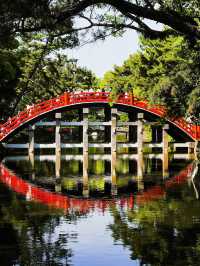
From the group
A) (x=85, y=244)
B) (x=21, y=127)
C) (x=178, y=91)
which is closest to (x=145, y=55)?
(x=21, y=127)

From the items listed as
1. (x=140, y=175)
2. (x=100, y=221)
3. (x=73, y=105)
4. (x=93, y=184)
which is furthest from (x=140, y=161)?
(x=100, y=221)

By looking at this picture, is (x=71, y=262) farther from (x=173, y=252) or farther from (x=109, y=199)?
(x=109, y=199)

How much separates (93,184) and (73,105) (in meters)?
19.8

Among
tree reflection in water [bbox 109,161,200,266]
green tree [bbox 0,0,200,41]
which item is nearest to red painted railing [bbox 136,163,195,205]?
tree reflection in water [bbox 109,161,200,266]

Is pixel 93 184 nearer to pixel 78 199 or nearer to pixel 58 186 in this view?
pixel 58 186

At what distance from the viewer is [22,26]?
11180 mm

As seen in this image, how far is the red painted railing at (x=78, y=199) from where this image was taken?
64.6 ft

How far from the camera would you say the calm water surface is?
40.0 feet

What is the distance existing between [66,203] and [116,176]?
10.7 metres

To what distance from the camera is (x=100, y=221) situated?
1636 centimetres

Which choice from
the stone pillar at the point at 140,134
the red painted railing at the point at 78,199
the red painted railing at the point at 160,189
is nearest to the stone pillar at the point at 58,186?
the red painted railing at the point at 78,199

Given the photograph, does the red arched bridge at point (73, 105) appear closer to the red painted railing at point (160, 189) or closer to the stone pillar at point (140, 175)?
the stone pillar at point (140, 175)

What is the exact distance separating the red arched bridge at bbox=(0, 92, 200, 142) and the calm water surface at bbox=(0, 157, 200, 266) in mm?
15456

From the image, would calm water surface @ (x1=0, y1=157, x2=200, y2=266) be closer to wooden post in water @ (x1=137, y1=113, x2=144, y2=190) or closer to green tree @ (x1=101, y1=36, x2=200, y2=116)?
wooden post in water @ (x1=137, y1=113, x2=144, y2=190)
